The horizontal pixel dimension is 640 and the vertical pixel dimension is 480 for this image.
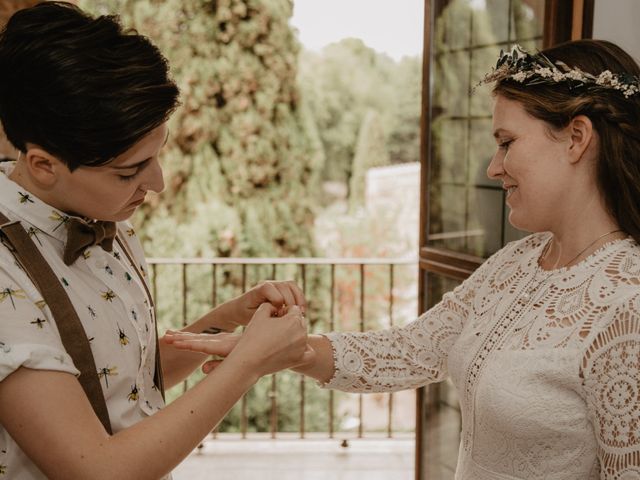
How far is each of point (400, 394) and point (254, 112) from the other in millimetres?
3196

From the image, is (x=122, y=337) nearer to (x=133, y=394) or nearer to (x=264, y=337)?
(x=133, y=394)

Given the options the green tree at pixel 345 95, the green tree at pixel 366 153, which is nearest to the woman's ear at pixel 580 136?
the green tree at pixel 366 153

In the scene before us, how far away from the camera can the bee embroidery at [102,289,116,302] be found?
1224 millimetres

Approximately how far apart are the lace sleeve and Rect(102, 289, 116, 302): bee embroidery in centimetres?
87

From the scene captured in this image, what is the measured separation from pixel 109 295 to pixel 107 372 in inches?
5.7

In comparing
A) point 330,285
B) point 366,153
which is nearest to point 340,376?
point 330,285

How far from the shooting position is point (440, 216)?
2.94 meters

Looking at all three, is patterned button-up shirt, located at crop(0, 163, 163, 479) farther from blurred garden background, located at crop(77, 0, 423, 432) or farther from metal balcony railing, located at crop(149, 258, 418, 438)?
blurred garden background, located at crop(77, 0, 423, 432)

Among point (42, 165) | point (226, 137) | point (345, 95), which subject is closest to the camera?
point (42, 165)

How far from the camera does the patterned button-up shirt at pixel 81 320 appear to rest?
38.9 inches

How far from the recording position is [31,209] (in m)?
1.14

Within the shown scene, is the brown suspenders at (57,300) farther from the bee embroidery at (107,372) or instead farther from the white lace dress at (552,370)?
the white lace dress at (552,370)

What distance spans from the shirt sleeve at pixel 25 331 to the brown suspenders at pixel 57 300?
0.01 m

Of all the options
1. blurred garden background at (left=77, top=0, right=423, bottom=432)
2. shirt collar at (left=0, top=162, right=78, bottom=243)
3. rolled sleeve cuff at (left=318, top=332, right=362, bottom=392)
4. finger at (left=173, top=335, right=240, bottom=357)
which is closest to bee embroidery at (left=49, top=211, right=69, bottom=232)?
shirt collar at (left=0, top=162, right=78, bottom=243)
